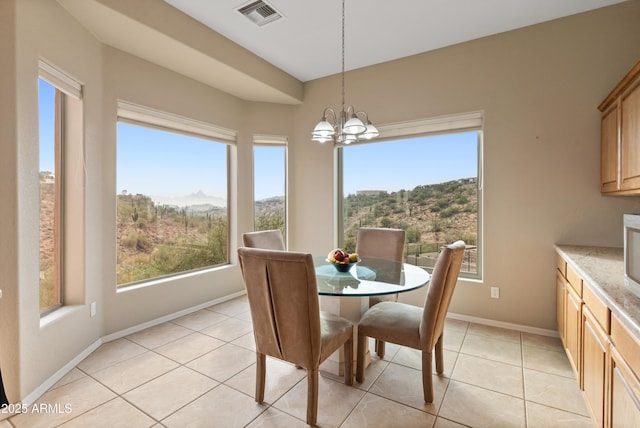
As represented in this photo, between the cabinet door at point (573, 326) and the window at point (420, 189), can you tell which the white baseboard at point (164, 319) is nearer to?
the window at point (420, 189)

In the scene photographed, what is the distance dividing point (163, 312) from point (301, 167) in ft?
8.14

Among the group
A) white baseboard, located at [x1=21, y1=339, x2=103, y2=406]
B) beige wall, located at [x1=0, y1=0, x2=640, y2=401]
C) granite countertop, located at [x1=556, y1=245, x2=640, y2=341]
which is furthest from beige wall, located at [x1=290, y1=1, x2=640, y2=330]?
white baseboard, located at [x1=21, y1=339, x2=103, y2=406]

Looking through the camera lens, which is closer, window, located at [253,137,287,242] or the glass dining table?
the glass dining table

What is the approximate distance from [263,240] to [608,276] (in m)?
2.45

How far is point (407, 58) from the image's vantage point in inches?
138

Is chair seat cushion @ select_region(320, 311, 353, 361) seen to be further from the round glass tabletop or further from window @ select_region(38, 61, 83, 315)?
window @ select_region(38, 61, 83, 315)

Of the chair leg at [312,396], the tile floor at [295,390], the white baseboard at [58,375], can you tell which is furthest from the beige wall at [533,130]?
the white baseboard at [58,375]

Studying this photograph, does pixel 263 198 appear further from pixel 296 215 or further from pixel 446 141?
pixel 446 141

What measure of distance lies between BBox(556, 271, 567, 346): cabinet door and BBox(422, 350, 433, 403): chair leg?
1.36 metres

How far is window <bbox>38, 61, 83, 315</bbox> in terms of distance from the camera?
2.31 meters

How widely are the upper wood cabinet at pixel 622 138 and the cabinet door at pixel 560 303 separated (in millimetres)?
824

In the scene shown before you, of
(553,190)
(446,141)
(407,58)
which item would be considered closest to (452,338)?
(553,190)

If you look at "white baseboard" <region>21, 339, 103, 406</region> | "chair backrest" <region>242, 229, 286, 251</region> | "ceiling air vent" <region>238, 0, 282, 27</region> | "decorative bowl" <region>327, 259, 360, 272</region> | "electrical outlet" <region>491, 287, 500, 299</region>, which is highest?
"ceiling air vent" <region>238, 0, 282, 27</region>

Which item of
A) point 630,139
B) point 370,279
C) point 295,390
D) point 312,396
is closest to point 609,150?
point 630,139
